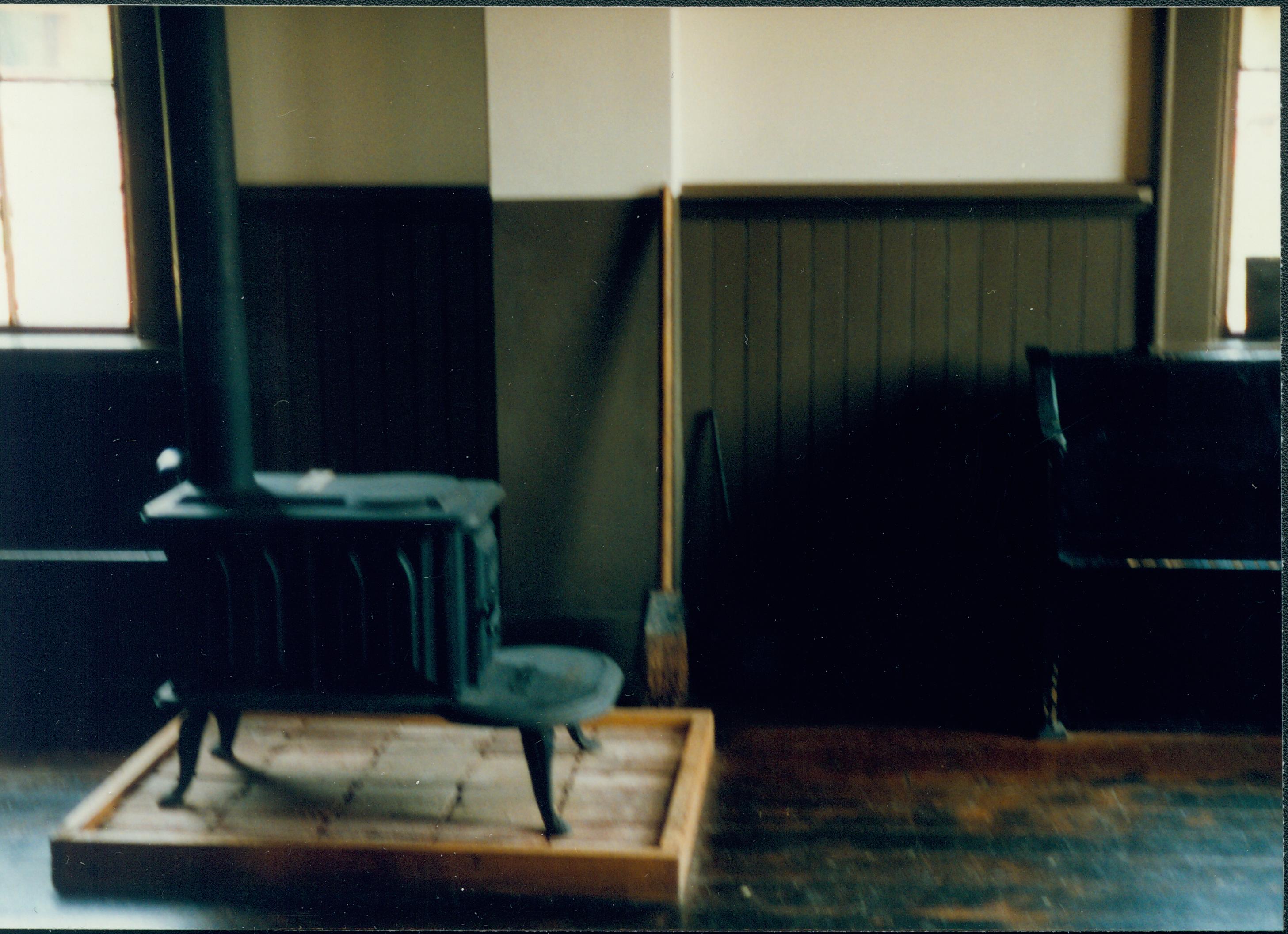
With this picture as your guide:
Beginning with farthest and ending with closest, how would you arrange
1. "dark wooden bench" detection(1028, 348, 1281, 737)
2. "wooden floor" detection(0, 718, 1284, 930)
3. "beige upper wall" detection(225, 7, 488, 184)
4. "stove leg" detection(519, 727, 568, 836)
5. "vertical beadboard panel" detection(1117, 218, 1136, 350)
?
"vertical beadboard panel" detection(1117, 218, 1136, 350)
"beige upper wall" detection(225, 7, 488, 184)
"dark wooden bench" detection(1028, 348, 1281, 737)
"stove leg" detection(519, 727, 568, 836)
"wooden floor" detection(0, 718, 1284, 930)

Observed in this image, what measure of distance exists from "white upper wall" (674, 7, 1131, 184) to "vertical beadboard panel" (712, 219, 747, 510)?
0.22 metres

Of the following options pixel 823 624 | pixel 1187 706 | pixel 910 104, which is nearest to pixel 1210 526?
pixel 1187 706

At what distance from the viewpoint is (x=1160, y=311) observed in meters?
3.36

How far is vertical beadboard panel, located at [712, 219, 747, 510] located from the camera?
342 centimetres

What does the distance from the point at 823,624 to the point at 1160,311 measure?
134 centimetres

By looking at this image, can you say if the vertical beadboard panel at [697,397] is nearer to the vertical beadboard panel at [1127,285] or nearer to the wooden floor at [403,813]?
the wooden floor at [403,813]

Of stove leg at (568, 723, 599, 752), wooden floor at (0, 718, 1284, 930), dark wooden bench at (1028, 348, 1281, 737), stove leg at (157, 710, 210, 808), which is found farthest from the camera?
dark wooden bench at (1028, 348, 1281, 737)

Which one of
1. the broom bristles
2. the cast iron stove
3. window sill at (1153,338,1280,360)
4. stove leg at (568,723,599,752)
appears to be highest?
window sill at (1153,338,1280,360)

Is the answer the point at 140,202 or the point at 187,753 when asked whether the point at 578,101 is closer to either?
the point at 140,202

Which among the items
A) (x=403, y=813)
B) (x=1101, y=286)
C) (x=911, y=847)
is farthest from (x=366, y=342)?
(x=1101, y=286)

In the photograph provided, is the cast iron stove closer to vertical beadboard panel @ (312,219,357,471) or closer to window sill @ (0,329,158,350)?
vertical beadboard panel @ (312,219,357,471)

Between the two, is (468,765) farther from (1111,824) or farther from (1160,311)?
(1160,311)

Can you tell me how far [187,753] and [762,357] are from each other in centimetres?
191

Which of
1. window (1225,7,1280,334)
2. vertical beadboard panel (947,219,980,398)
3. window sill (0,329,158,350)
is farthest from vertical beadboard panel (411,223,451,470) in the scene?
window (1225,7,1280,334)
